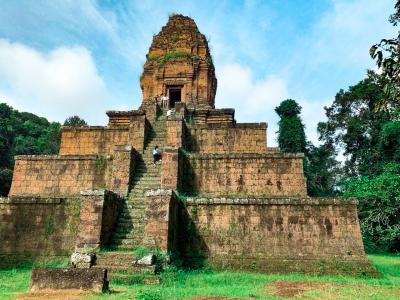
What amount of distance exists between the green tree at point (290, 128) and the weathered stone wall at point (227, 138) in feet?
42.6

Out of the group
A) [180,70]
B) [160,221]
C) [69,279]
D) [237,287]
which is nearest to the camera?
[69,279]

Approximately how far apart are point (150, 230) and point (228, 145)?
21.5 ft

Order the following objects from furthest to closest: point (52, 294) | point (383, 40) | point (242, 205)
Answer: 1. point (242, 205)
2. point (52, 294)
3. point (383, 40)

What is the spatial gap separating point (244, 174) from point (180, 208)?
3031 mm

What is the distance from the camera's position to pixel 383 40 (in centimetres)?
383

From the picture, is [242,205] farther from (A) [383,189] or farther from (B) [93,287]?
(A) [383,189]

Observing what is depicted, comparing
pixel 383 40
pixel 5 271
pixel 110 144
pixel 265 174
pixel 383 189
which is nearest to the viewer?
pixel 383 40

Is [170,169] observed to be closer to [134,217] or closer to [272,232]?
[134,217]

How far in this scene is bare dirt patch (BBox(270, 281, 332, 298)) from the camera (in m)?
7.09

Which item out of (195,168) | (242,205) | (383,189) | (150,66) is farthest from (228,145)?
(150,66)

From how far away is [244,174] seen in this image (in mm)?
12930

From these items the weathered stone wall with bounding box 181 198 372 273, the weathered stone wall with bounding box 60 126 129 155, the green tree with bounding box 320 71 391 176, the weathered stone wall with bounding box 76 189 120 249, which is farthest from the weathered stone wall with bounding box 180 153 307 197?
the green tree with bounding box 320 71 391 176

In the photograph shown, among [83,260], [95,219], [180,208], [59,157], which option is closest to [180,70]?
[59,157]

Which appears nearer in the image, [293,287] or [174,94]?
[293,287]
